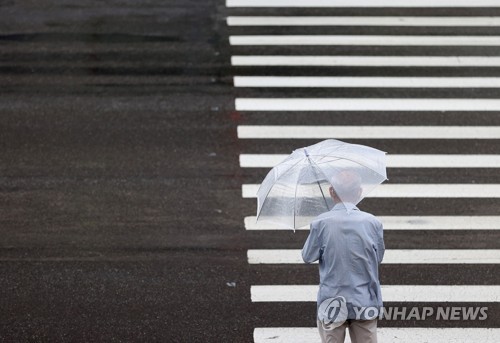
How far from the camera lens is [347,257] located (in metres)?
7.62

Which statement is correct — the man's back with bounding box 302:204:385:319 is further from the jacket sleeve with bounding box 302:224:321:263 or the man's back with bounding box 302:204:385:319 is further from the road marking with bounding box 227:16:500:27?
the road marking with bounding box 227:16:500:27

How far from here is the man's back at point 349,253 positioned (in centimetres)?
762

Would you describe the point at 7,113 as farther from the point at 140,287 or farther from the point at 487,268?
the point at 487,268

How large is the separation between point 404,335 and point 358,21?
8.80 m

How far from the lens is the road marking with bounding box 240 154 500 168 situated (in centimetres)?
1299

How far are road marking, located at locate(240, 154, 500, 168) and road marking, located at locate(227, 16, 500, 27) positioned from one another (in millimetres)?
4731

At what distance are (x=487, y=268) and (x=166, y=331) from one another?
3380 mm

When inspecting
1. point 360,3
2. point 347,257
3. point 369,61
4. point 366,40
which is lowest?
point 347,257

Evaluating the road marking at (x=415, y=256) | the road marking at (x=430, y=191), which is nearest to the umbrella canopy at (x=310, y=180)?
the road marking at (x=415, y=256)

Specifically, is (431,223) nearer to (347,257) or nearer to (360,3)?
(347,257)

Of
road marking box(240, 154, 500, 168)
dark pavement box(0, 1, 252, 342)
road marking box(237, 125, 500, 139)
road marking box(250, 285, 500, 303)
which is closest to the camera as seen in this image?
dark pavement box(0, 1, 252, 342)

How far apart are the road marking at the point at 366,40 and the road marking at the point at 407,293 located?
6929mm

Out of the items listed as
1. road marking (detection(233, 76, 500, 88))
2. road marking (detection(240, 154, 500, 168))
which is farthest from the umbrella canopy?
road marking (detection(233, 76, 500, 88))

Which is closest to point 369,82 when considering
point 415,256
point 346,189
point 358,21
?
point 358,21
